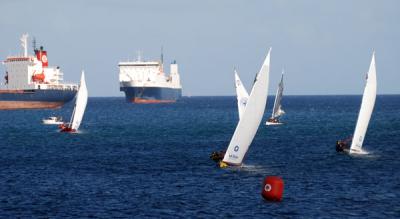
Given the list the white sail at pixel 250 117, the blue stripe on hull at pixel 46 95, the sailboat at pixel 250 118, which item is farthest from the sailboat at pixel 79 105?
the blue stripe on hull at pixel 46 95

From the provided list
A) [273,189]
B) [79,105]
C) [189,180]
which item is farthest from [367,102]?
[79,105]

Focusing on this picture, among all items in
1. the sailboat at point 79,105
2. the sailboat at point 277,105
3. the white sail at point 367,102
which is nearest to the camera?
Result: the white sail at point 367,102

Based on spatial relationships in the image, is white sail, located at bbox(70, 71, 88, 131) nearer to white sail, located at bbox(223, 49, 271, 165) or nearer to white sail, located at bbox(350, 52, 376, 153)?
white sail, located at bbox(350, 52, 376, 153)

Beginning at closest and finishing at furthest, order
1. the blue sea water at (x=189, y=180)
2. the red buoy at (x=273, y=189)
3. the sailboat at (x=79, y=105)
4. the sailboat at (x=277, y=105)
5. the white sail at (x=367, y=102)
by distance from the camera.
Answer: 1. the blue sea water at (x=189, y=180)
2. the red buoy at (x=273, y=189)
3. the white sail at (x=367, y=102)
4. the sailboat at (x=79, y=105)
5. the sailboat at (x=277, y=105)

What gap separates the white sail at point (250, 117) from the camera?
→ 54.8 metres

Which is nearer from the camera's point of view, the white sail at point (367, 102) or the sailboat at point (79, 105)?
the white sail at point (367, 102)

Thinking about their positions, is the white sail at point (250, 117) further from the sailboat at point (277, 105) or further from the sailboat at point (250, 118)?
the sailboat at point (277, 105)

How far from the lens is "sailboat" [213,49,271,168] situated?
54.8 metres

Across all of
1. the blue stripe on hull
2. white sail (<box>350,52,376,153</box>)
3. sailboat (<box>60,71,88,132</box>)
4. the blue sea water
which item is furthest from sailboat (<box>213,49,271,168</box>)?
the blue stripe on hull

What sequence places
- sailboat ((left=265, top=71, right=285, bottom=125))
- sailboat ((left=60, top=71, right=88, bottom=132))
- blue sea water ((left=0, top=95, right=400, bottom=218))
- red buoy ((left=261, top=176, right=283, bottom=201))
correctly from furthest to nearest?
sailboat ((left=265, top=71, right=285, bottom=125)) → sailboat ((left=60, top=71, right=88, bottom=132)) → red buoy ((left=261, top=176, right=283, bottom=201)) → blue sea water ((left=0, top=95, right=400, bottom=218))

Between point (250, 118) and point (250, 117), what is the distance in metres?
0.10

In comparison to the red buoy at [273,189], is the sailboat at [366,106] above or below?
above

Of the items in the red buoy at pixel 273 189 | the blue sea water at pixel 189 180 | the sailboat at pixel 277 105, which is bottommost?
the blue sea water at pixel 189 180

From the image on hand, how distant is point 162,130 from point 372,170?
6318cm
